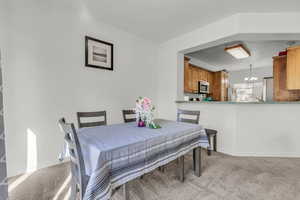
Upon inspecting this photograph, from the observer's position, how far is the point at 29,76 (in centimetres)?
200

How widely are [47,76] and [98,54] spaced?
0.93 meters

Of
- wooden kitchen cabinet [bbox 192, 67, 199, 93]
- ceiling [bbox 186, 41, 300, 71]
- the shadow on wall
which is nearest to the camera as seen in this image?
the shadow on wall

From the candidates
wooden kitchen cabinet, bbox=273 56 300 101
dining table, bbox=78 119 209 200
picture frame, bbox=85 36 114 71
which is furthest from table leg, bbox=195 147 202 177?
wooden kitchen cabinet, bbox=273 56 300 101

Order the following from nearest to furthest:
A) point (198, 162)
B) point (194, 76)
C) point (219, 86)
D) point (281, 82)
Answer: point (198, 162), point (281, 82), point (194, 76), point (219, 86)

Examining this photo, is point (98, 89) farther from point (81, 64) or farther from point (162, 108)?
point (162, 108)

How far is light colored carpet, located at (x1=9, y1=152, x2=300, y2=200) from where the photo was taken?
1.56m

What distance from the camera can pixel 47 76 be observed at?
214cm

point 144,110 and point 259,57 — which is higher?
point 259,57

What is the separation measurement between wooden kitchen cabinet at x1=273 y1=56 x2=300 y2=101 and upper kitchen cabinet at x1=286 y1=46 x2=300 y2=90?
49 centimetres

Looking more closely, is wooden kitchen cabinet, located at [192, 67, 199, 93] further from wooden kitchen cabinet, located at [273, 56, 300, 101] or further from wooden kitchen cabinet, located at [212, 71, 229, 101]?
wooden kitchen cabinet, located at [273, 56, 300, 101]

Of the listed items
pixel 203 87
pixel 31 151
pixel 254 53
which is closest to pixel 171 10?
pixel 31 151

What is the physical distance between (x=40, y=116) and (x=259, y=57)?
6295 mm

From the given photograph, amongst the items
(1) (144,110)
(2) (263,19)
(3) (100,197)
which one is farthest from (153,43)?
(3) (100,197)

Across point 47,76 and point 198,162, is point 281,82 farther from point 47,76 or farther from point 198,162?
point 47,76
